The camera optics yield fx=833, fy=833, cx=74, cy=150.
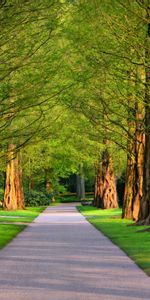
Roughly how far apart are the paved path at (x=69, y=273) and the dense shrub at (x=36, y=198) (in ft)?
176

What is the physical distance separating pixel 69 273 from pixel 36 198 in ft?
212

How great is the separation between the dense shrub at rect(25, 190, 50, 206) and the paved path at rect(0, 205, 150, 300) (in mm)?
53692

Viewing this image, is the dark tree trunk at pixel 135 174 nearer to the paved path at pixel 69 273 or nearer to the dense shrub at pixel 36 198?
the paved path at pixel 69 273

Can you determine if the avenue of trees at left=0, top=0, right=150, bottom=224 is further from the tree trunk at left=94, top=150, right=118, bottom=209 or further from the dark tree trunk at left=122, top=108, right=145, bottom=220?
the tree trunk at left=94, top=150, right=118, bottom=209

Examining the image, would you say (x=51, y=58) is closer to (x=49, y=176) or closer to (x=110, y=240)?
(x=110, y=240)

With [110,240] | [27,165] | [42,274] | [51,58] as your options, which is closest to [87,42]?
[51,58]

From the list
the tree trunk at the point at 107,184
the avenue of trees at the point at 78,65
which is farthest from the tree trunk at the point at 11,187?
the avenue of trees at the point at 78,65

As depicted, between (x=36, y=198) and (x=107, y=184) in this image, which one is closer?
(x=107, y=184)

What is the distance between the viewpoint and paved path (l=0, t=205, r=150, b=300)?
38.3 feet

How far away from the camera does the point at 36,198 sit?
259 ft

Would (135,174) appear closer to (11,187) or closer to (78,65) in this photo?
(78,65)

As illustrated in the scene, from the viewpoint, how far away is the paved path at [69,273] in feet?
38.3

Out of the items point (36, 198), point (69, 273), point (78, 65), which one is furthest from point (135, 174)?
point (36, 198)

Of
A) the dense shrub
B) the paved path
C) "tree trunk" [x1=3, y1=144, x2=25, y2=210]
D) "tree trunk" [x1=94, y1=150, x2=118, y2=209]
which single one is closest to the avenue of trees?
the paved path
